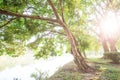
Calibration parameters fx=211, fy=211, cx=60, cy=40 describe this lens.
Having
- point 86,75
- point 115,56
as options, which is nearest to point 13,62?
point 115,56

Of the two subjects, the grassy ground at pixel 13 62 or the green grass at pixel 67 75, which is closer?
the green grass at pixel 67 75

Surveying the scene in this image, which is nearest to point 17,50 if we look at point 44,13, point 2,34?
point 2,34

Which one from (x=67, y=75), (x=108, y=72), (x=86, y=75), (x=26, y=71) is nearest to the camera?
(x=67, y=75)

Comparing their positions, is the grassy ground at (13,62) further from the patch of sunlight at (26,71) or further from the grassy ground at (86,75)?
the grassy ground at (86,75)

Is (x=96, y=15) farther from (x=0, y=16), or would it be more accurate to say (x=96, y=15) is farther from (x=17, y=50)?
(x=0, y=16)

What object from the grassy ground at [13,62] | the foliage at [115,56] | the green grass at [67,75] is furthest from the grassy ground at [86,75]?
the grassy ground at [13,62]

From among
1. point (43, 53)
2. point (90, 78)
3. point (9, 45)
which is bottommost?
point (90, 78)

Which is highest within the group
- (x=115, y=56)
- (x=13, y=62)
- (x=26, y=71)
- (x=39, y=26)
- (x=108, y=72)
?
(x=39, y=26)

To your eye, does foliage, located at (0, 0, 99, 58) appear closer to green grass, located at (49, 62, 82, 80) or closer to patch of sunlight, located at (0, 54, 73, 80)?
patch of sunlight, located at (0, 54, 73, 80)

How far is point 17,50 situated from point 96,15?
17.7m

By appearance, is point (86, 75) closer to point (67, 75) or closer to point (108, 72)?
point (67, 75)

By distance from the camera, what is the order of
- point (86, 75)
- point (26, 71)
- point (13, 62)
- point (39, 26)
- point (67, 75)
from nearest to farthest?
point (67, 75) → point (86, 75) → point (39, 26) → point (26, 71) → point (13, 62)

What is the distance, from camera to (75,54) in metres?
17.2

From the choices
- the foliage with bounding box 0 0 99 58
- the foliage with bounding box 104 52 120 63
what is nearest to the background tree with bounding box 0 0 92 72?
the foliage with bounding box 0 0 99 58
